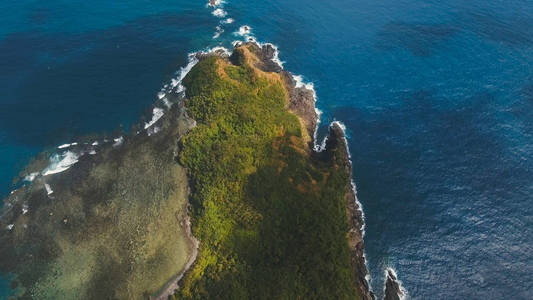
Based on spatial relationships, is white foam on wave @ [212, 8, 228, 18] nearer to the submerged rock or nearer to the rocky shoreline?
the rocky shoreline

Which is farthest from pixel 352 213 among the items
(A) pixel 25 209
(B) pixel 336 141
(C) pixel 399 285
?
(A) pixel 25 209

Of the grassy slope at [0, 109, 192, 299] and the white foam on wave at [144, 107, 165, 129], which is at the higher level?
the white foam on wave at [144, 107, 165, 129]

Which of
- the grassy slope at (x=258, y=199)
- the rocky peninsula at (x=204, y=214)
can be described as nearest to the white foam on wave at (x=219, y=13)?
the grassy slope at (x=258, y=199)

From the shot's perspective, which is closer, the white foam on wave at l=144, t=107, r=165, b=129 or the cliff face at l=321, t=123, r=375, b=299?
the cliff face at l=321, t=123, r=375, b=299

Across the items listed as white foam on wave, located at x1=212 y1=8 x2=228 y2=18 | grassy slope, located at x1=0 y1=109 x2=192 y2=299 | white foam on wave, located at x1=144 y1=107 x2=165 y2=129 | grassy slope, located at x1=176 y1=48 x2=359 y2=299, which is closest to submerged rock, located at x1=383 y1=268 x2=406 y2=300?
grassy slope, located at x1=176 y1=48 x2=359 y2=299

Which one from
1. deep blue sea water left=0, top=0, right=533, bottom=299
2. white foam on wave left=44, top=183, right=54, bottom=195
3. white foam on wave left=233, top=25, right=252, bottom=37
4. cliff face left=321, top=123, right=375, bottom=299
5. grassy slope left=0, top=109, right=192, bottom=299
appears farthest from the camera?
white foam on wave left=233, top=25, right=252, bottom=37

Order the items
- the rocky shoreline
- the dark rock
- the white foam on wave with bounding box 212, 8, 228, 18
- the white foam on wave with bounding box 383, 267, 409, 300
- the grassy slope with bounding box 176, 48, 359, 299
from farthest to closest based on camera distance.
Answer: the white foam on wave with bounding box 212, 8, 228, 18 → the rocky shoreline → the white foam on wave with bounding box 383, 267, 409, 300 → the dark rock → the grassy slope with bounding box 176, 48, 359, 299

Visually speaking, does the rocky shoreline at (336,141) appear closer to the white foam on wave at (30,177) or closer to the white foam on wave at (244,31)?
the white foam on wave at (244,31)

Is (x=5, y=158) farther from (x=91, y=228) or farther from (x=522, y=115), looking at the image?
(x=522, y=115)
